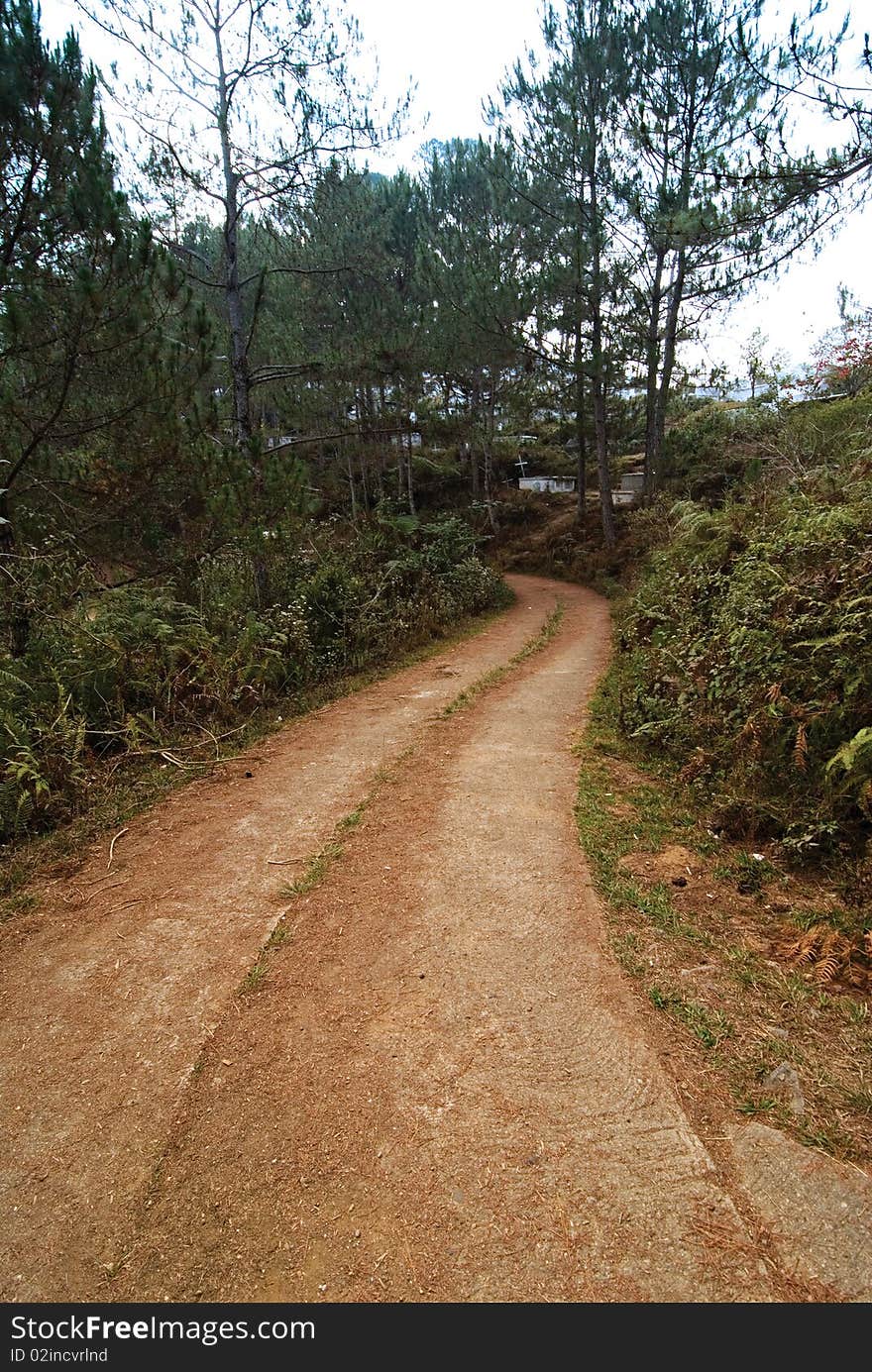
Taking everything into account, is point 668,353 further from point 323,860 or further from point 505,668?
point 323,860

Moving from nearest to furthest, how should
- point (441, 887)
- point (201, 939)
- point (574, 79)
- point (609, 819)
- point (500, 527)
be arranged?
point (201, 939) < point (441, 887) < point (609, 819) < point (574, 79) < point (500, 527)

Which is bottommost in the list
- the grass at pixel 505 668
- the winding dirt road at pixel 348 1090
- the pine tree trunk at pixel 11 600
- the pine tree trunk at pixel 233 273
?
the winding dirt road at pixel 348 1090

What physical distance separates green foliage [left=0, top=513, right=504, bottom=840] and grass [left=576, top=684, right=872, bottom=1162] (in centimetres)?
383

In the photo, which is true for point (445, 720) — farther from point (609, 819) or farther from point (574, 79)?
point (574, 79)

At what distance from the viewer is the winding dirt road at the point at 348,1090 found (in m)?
1.69

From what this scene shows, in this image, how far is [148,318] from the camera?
6.52m

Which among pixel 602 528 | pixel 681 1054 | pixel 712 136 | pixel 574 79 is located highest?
pixel 574 79

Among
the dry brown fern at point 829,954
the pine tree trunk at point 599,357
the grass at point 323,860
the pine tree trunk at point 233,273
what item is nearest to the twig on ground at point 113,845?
the grass at point 323,860

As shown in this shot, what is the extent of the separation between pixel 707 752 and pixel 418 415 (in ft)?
56.1

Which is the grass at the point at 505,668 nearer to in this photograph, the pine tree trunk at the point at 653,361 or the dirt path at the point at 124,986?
the dirt path at the point at 124,986

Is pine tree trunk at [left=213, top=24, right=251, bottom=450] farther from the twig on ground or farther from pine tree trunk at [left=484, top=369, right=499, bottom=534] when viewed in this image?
pine tree trunk at [left=484, top=369, right=499, bottom=534]

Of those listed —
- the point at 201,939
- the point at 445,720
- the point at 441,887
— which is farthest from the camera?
the point at 445,720

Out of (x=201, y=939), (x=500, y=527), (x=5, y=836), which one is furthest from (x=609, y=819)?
(x=500, y=527)

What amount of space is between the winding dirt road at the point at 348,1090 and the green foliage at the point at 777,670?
1.24 meters
